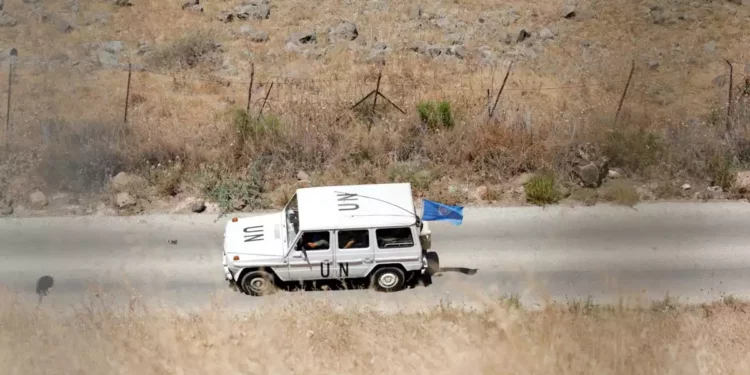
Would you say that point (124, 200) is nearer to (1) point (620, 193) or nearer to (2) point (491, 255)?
(2) point (491, 255)

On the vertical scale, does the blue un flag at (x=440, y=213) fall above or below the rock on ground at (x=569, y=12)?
below

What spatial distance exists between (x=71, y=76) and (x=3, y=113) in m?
2.28

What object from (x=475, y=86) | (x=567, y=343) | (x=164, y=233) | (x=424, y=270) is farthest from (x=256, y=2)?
(x=567, y=343)

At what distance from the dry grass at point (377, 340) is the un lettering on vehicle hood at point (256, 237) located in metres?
0.83

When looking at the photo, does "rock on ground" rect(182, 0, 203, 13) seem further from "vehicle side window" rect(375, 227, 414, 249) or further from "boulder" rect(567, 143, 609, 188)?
"vehicle side window" rect(375, 227, 414, 249)

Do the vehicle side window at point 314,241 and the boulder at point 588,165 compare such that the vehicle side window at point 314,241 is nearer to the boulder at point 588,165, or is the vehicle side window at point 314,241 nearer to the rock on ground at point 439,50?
the boulder at point 588,165

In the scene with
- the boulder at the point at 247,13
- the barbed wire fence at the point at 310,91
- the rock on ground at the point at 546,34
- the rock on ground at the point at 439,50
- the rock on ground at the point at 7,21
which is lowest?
the barbed wire fence at the point at 310,91

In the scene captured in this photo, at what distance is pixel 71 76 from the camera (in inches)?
651

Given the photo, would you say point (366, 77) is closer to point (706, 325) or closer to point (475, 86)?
point (475, 86)

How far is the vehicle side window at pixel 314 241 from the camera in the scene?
10.1m

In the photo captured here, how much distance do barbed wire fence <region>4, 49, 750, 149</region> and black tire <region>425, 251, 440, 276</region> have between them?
160 inches

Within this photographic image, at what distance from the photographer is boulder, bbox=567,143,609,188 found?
13.0 metres

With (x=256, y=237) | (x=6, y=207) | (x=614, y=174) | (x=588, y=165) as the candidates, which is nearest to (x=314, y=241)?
(x=256, y=237)

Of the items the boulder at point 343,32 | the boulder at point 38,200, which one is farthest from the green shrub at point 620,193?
the boulder at point 38,200
